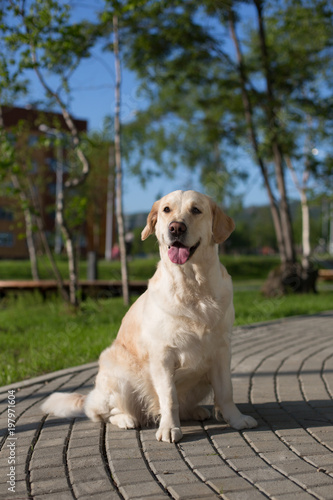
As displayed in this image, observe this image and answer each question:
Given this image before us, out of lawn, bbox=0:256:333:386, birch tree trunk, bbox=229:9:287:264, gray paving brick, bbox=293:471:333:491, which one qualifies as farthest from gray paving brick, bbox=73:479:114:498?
birch tree trunk, bbox=229:9:287:264

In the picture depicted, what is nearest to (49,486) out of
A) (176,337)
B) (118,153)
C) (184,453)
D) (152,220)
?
(184,453)

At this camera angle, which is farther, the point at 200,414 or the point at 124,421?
the point at 200,414

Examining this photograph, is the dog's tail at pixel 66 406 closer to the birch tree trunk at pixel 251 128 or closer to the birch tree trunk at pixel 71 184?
the birch tree trunk at pixel 71 184

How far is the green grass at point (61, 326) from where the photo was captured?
5.57 m

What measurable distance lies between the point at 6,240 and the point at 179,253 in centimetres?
5086

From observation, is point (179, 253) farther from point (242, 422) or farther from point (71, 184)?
point (71, 184)

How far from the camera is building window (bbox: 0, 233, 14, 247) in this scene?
5097 centimetres

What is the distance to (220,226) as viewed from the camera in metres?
3.49

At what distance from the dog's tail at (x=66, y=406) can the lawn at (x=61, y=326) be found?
4.08 ft

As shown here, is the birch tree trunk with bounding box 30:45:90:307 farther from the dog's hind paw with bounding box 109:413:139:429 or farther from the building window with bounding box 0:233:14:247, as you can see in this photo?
the building window with bounding box 0:233:14:247

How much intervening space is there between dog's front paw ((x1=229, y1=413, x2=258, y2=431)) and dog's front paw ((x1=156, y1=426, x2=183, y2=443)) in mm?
401

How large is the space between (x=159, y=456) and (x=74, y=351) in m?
3.15

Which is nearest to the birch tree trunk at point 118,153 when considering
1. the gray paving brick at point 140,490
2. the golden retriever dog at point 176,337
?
the golden retriever dog at point 176,337

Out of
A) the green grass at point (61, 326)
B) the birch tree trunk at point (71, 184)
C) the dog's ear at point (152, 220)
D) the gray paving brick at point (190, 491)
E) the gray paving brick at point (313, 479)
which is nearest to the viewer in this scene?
the gray paving brick at point (190, 491)
